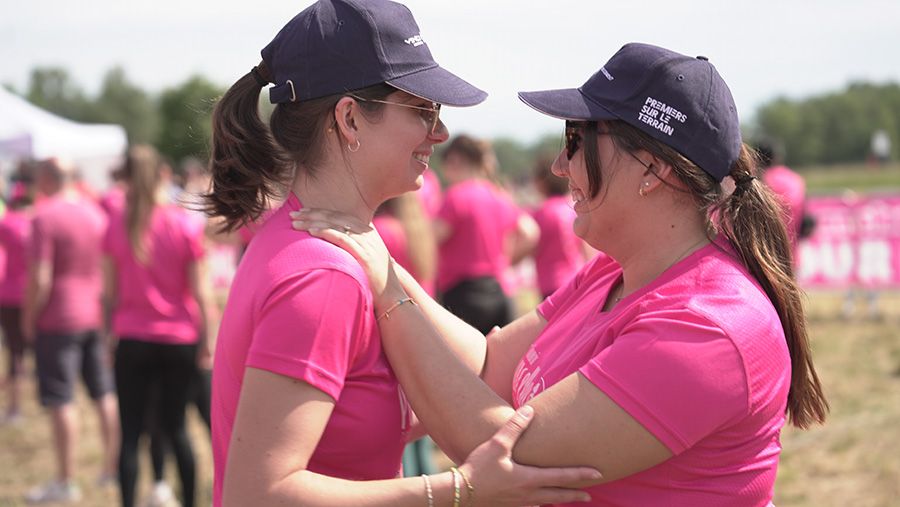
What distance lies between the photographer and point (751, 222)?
204cm

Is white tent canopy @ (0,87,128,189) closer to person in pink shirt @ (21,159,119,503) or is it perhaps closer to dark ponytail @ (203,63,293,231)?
person in pink shirt @ (21,159,119,503)

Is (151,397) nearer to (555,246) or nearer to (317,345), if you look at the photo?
(555,246)

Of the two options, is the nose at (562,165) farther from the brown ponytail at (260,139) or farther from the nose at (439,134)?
the brown ponytail at (260,139)

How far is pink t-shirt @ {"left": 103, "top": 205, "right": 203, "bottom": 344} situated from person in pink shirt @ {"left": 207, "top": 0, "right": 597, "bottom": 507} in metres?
3.30

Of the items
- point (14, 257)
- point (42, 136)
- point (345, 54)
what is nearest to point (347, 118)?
point (345, 54)

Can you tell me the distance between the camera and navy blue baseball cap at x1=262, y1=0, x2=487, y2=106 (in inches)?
75.3

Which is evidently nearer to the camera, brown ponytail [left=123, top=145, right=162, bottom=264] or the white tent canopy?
brown ponytail [left=123, top=145, right=162, bottom=264]

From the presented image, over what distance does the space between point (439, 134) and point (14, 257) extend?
22.6 feet

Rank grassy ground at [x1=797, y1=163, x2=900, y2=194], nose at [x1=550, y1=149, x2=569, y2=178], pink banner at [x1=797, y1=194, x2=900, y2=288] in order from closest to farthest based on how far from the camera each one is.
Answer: nose at [x1=550, y1=149, x2=569, y2=178] < pink banner at [x1=797, y1=194, x2=900, y2=288] < grassy ground at [x1=797, y1=163, x2=900, y2=194]

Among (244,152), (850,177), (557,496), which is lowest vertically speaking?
(850,177)

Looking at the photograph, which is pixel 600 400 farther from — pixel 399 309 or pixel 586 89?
pixel 586 89

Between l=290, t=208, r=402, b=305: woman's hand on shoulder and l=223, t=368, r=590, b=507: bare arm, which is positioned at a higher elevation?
l=290, t=208, r=402, b=305: woman's hand on shoulder

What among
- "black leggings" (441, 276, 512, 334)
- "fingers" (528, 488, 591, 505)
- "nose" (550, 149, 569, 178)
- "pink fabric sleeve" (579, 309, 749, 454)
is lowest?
"black leggings" (441, 276, 512, 334)

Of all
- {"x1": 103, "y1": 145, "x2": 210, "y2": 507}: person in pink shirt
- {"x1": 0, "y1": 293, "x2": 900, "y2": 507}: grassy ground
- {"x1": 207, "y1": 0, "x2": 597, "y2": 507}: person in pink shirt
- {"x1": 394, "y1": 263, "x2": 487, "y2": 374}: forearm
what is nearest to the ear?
{"x1": 207, "y1": 0, "x2": 597, "y2": 507}: person in pink shirt
